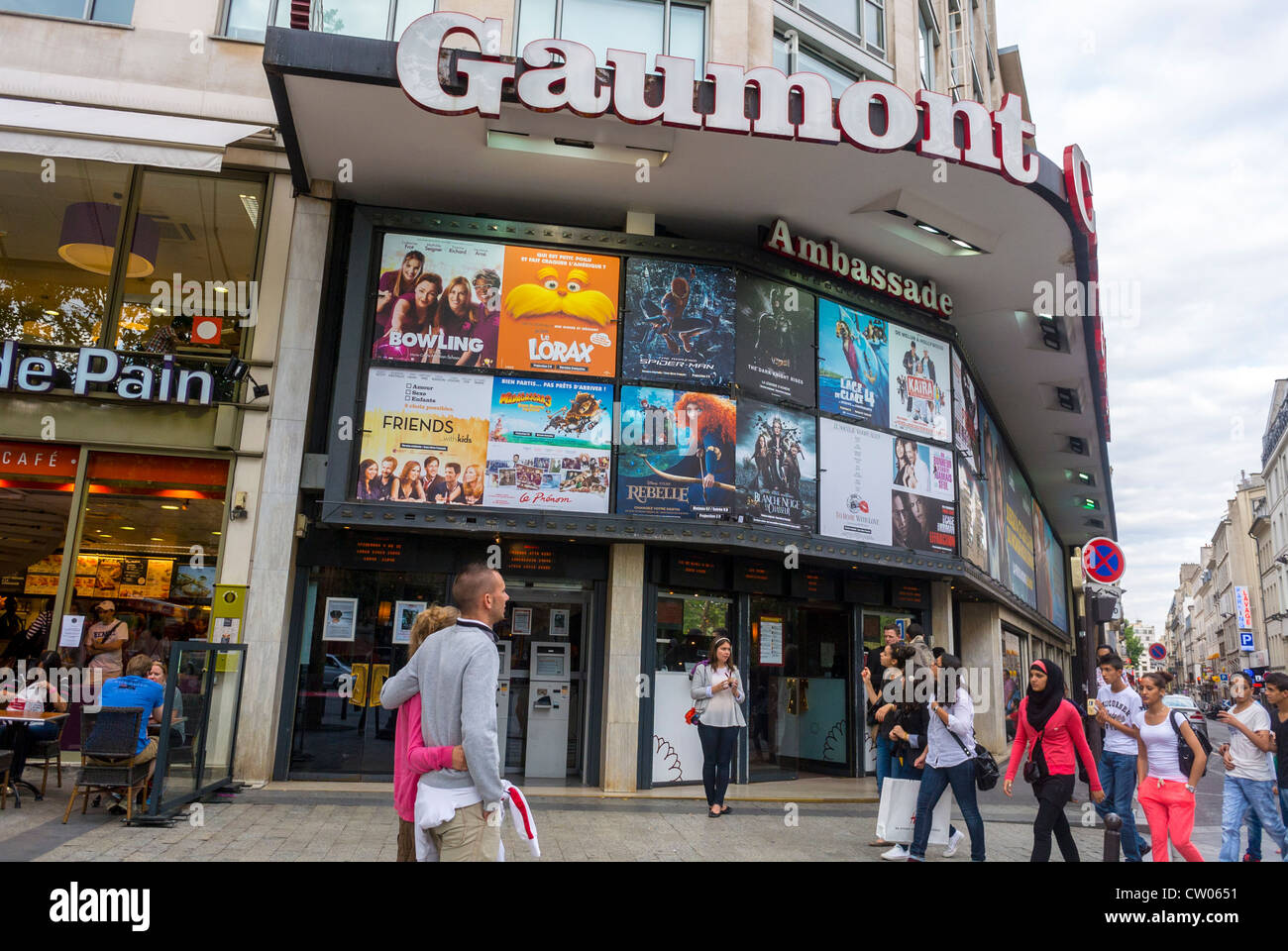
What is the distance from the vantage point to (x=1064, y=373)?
1906 centimetres

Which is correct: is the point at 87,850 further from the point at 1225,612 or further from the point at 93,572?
the point at 1225,612

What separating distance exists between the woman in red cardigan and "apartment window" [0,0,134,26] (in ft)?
45.9

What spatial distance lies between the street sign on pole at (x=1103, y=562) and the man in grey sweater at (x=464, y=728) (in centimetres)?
1034

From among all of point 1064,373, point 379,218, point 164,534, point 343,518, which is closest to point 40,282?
point 164,534

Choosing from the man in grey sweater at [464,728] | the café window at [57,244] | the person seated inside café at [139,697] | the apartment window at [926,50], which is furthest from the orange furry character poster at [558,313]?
the apartment window at [926,50]

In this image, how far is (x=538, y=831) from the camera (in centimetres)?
866

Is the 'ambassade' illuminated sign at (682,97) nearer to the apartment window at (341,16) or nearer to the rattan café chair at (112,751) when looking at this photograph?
the apartment window at (341,16)

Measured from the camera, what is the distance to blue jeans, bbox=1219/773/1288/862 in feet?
24.6

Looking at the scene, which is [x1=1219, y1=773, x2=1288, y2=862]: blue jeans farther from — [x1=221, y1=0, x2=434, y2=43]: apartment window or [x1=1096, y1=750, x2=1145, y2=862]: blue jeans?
[x1=221, y1=0, x2=434, y2=43]: apartment window

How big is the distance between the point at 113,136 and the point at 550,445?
6.57m

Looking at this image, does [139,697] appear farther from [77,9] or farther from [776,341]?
[77,9]

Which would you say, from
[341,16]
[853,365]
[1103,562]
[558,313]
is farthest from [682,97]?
[1103,562]

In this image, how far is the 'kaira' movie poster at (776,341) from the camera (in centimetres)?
1230

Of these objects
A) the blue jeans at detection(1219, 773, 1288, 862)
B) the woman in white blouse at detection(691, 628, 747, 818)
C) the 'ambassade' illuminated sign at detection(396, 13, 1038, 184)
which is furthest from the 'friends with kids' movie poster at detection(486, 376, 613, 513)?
the blue jeans at detection(1219, 773, 1288, 862)
